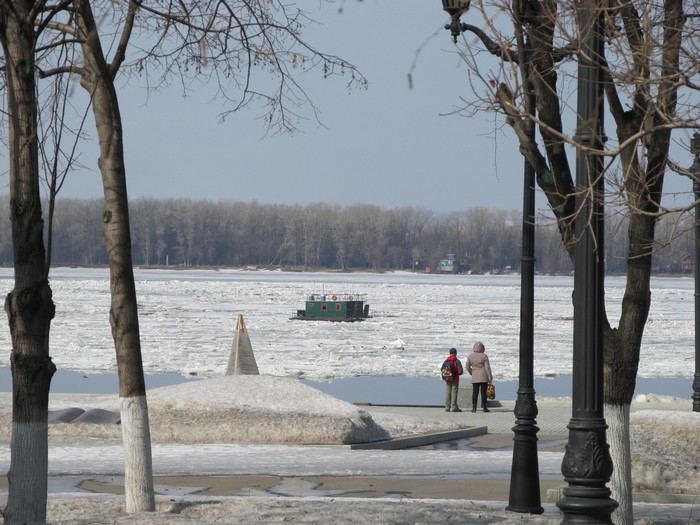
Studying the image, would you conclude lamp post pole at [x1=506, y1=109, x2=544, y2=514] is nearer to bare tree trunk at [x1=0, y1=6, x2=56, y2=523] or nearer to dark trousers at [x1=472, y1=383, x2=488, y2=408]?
bare tree trunk at [x1=0, y1=6, x2=56, y2=523]

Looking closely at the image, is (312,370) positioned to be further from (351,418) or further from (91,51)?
(91,51)

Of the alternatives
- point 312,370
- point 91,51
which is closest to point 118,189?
point 91,51

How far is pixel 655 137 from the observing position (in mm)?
9586

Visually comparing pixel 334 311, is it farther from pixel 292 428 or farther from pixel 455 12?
pixel 455 12

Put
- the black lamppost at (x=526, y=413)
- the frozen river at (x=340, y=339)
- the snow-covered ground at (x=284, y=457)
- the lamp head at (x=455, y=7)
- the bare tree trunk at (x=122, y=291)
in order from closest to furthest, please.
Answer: the lamp head at (x=455, y=7), the snow-covered ground at (x=284, y=457), the bare tree trunk at (x=122, y=291), the black lamppost at (x=526, y=413), the frozen river at (x=340, y=339)

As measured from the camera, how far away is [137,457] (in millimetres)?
10523

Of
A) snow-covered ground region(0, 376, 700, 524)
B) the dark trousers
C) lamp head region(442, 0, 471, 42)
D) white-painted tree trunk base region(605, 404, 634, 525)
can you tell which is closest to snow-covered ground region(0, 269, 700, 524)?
snow-covered ground region(0, 376, 700, 524)

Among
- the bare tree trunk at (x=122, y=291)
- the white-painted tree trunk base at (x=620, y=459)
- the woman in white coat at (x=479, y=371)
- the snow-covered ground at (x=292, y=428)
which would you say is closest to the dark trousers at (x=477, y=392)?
the woman in white coat at (x=479, y=371)

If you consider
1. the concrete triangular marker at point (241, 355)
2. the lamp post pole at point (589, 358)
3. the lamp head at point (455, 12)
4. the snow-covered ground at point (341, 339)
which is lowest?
the snow-covered ground at point (341, 339)

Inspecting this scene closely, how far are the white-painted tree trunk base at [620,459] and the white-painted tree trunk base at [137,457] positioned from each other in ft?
13.2

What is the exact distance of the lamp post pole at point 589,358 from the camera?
7.10 meters

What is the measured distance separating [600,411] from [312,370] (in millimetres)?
26734

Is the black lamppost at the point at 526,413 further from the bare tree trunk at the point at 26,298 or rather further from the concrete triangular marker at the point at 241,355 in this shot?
the concrete triangular marker at the point at 241,355

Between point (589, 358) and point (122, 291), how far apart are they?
15.9 ft
